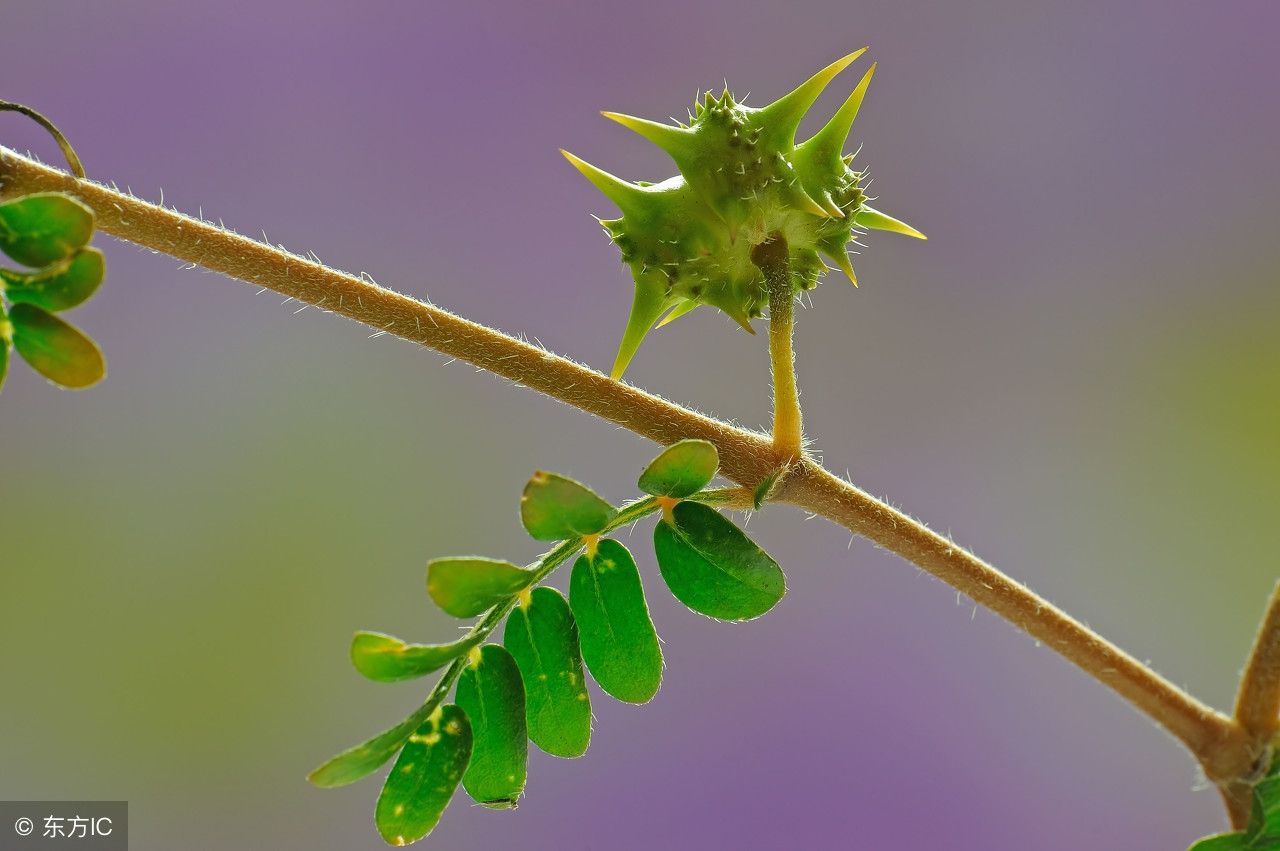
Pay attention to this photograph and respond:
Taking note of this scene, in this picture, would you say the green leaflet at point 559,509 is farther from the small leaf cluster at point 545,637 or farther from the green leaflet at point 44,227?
the green leaflet at point 44,227

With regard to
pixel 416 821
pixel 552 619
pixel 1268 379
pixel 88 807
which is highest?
pixel 1268 379

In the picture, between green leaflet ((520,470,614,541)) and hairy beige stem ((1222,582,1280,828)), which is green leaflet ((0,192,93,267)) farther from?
hairy beige stem ((1222,582,1280,828))

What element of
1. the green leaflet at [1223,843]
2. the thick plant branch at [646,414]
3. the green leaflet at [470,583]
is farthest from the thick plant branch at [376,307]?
the green leaflet at [1223,843]

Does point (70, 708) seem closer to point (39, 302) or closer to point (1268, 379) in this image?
point (39, 302)

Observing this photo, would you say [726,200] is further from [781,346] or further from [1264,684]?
[1264,684]

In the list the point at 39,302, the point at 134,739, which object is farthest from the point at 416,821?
the point at 134,739

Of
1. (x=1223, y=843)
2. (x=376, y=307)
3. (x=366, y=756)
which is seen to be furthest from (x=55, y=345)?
(x=1223, y=843)
